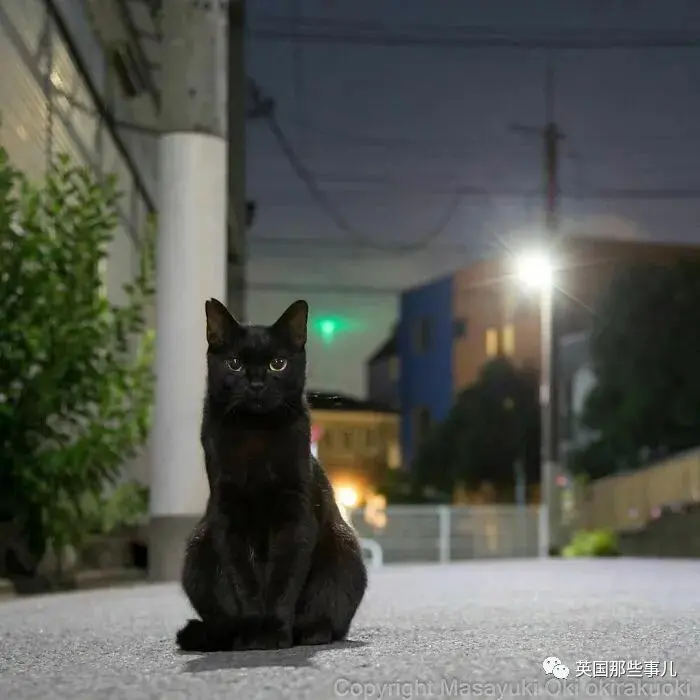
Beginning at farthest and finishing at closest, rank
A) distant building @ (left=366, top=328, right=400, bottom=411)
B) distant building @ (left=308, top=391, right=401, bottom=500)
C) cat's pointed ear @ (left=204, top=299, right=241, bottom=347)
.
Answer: distant building @ (left=366, top=328, right=400, bottom=411) < distant building @ (left=308, top=391, right=401, bottom=500) < cat's pointed ear @ (left=204, top=299, right=241, bottom=347)

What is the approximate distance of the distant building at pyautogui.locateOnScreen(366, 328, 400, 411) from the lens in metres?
20.2

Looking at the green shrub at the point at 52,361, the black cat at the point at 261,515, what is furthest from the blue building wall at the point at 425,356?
the black cat at the point at 261,515

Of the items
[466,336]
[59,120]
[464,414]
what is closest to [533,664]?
[59,120]

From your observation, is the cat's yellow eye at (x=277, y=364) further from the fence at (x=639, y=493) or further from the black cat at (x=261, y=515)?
the fence at (x=639, y=493)

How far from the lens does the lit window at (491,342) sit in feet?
56.4

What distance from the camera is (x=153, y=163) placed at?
811 centimetres

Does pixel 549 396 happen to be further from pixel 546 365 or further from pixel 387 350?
pixel 387 350

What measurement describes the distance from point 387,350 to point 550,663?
764 inches

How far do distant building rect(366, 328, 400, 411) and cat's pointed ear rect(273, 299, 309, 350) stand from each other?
698 inches

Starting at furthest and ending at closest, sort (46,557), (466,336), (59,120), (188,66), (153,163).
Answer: (466,336) → (153,163) → (59,120) → (188,66) → (46,557)

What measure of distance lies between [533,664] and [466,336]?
16.5 meters

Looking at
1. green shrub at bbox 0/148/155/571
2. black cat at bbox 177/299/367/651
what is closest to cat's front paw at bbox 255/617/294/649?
black cat at bbox 177/299/367/651

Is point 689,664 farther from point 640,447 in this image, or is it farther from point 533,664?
point 640,447

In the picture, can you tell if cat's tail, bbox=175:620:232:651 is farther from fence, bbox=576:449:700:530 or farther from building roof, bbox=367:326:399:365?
building roof, bbox=367:326:399:365
